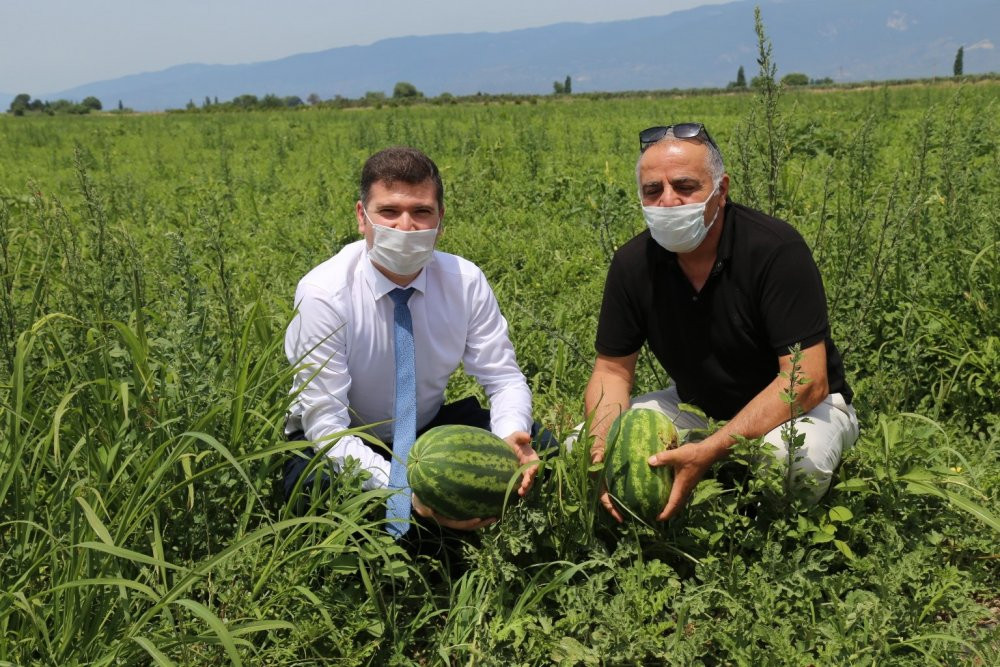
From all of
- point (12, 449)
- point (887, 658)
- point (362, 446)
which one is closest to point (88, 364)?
point (12, 449)

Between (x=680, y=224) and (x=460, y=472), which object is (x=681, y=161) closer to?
(x=680, y=224)

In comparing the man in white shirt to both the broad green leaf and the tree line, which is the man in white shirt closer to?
the broad green leaf

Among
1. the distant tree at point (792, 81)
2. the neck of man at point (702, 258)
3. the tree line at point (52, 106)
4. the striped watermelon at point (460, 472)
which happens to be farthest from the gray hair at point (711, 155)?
the tree line at point (52, 106)

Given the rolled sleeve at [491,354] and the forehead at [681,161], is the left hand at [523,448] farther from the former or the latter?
the forehead at [681,161]

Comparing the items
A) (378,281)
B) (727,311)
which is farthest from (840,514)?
(378,281)

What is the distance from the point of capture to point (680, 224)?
297cm

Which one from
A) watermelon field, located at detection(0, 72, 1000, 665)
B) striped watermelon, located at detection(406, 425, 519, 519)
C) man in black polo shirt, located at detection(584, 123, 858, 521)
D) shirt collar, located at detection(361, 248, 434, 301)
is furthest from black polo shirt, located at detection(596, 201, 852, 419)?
striped watermelon, located at detection(406, 425, 519, 519)

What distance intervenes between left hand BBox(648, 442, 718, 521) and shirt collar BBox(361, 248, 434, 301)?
1168 mm

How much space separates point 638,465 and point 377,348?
116 cm

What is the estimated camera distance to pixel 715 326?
316cm

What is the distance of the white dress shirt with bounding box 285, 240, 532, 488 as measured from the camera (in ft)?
9.75

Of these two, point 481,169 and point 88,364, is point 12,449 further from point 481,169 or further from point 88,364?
point 481,169

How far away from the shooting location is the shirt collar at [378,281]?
10.0 feet

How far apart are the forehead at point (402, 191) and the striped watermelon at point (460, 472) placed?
3.00ft
